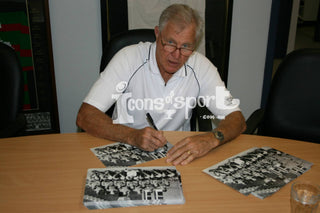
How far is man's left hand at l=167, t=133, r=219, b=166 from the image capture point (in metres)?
1.15

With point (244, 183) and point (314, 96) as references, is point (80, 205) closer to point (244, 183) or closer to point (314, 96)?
point (244, 183)

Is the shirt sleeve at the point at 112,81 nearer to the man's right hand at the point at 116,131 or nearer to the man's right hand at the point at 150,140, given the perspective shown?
the man's right hand at the point at 116,131

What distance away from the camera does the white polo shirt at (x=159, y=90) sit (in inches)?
61.5

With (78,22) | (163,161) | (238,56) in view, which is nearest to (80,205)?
(163,161)

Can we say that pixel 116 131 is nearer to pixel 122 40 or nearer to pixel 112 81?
pixel 112 81

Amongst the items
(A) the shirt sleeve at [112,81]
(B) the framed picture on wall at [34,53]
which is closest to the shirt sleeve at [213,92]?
(A) the shirt sleeve at [112,81]

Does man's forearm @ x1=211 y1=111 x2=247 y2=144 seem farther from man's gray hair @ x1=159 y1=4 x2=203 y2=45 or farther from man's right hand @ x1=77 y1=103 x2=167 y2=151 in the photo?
man's gray hair @ x1=159 y1=4 x2=203 y2=45

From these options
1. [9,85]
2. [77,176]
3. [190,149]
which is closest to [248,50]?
[190,149]

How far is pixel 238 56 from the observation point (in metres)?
2.53

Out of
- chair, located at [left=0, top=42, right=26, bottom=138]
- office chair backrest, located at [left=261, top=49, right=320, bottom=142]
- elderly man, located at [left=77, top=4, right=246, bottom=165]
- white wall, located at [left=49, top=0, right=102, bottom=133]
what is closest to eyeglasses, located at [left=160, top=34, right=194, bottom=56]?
elderly man, located at [left=77, top=4, right=246, bottom=165]

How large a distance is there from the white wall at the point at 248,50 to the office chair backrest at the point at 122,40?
1.06 metres

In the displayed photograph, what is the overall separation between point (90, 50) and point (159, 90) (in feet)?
2.99

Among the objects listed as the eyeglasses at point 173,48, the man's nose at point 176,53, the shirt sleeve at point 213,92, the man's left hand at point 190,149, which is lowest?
the man's left hand at point 190,149

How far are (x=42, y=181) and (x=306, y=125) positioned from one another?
4.24ft
